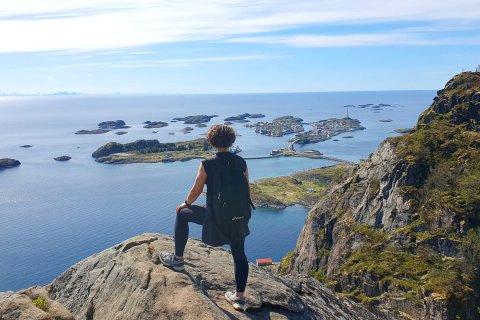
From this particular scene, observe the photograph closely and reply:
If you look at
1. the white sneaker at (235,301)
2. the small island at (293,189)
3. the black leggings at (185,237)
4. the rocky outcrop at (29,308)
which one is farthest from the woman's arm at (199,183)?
the small island at (293,189)

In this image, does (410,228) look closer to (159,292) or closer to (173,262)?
(173,262)

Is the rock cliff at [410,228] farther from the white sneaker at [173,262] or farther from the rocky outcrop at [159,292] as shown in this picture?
the white sneaker at [173,262]

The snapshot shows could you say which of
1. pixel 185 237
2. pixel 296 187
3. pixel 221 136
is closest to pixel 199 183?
pixel 221 136

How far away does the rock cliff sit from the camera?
93.1ft

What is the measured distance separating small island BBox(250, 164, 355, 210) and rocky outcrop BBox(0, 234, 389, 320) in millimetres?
95391

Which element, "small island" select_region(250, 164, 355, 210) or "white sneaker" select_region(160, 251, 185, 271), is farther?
"small island" select_region(250, 164, 355, 210)

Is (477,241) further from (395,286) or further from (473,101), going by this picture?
(473,101)

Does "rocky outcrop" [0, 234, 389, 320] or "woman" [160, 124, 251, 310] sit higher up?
"woman" [160, 124, 251, 310]

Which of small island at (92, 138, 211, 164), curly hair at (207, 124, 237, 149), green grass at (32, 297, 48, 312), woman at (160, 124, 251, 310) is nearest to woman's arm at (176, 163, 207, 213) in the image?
woman at (160, 124, 251, 310)

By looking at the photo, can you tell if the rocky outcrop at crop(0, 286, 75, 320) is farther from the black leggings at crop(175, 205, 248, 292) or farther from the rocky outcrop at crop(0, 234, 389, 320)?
the black leggings at crop(175, 205, 248, 292)

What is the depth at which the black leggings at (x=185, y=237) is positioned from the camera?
378 inches

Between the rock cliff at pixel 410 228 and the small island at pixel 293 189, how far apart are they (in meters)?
61.2

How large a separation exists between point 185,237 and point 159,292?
139cm

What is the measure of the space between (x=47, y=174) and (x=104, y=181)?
23814 mm
